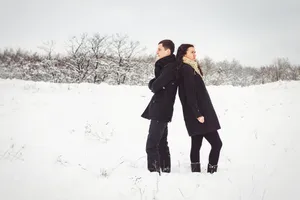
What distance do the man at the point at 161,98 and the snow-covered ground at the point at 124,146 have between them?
1.05 feet

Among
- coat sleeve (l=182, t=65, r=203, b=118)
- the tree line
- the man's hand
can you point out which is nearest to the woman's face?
coat sleeve (l=182, t=65, r=203, b=118)

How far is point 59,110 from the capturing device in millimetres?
8391

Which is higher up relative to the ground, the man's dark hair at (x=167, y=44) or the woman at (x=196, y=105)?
the man's dark hair at (x=167, y=44)

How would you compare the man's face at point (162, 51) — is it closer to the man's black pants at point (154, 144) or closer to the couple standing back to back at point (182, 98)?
the couple standing back to back at point (182, 98)

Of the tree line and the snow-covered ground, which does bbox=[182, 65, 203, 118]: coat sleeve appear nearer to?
the snow-covered ground

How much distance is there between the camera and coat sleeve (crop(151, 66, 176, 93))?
11.5 feet

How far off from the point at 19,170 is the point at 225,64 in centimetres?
7081

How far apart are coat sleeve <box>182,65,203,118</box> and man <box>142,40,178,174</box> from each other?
5.9 inches

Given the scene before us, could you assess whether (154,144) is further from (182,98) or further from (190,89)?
(190,89)

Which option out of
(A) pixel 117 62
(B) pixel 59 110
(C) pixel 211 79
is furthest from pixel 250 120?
(C) pixel 211 79

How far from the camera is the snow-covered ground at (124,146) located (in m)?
2.84

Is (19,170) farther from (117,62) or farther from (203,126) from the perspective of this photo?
(117,62)

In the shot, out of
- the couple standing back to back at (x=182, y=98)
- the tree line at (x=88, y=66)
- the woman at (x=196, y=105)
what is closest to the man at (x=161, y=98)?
the couple standing back to back at (x=182, y=98)

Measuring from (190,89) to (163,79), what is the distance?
1.30 ft
